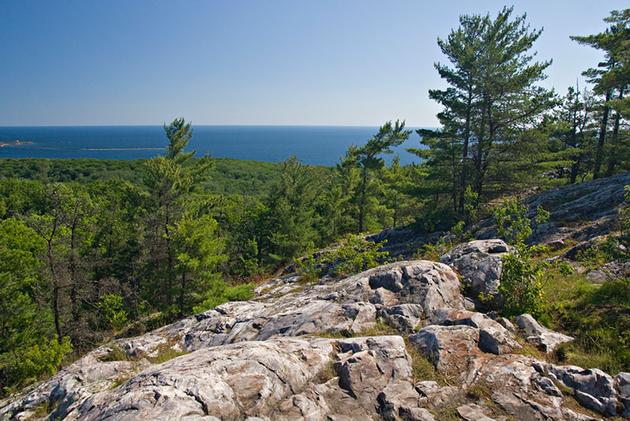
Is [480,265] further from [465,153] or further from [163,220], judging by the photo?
[163,220]

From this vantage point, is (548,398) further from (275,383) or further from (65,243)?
(65,243)

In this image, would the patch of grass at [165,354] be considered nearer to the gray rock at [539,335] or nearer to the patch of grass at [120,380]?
the patch of grass at [120,380]

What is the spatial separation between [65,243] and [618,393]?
21.6 meters

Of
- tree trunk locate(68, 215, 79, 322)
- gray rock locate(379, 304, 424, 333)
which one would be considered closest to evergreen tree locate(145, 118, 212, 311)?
tree trunk locate(68, 215, 79, 322)

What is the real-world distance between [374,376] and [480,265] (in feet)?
14.6

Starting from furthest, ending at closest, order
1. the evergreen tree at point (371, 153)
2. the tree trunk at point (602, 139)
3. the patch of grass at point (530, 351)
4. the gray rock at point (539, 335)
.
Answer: the evergreen tree at point (371, 153) < the tree trunk at point (602, 139) < the gray rock at point (539, 335) < the patch of grass at point (530, 351)

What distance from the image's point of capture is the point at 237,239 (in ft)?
117

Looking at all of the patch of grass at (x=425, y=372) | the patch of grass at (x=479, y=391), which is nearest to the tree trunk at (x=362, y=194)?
the patch of grass at (x=425, y=372)

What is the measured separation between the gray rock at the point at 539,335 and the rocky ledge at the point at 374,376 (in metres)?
0.02

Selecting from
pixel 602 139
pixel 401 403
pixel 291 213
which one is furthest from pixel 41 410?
pixel 602 139

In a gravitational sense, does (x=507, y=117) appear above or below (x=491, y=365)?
above

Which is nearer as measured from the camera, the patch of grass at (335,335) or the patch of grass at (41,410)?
the patch of grass at (335,335)

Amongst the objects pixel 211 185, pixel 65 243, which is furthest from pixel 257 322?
pixel 211 185

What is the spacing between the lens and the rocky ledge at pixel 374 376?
436 centimetres
